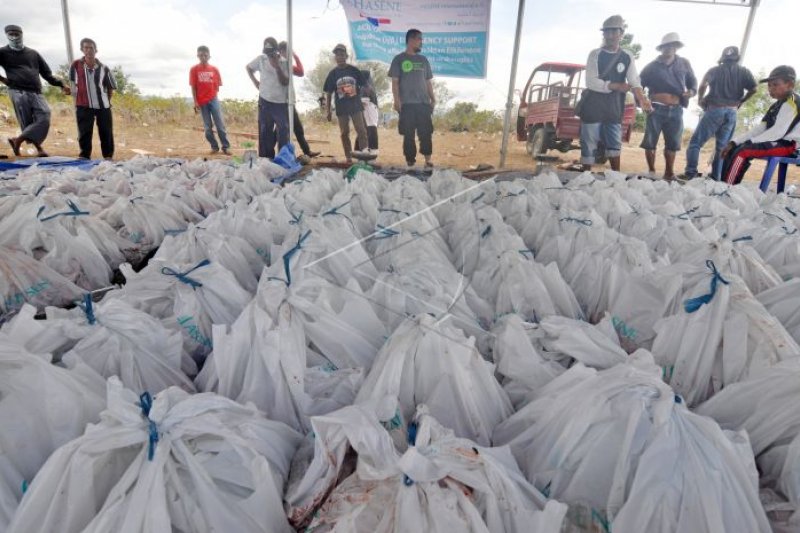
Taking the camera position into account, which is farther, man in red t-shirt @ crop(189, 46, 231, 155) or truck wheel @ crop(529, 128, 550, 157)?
truck wheel @ crop(529, 128, 550, 157)

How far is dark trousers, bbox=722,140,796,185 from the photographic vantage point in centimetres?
516

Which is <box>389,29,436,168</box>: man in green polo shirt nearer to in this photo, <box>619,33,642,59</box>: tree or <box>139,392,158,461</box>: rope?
<box>139,392,158,461</box>: rope

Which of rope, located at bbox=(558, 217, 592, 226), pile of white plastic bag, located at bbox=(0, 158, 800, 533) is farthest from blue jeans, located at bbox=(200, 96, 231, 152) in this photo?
rope, located at bbox=(558, 217, 592, 226)

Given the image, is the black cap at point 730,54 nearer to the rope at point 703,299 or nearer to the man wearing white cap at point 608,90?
the man wearing white cap at point 608,90

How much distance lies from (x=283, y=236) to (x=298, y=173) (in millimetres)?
3642

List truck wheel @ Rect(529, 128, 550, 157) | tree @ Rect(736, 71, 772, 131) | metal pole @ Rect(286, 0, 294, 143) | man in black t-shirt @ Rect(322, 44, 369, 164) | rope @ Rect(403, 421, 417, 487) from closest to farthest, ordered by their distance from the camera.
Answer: rope @ Rect(403, 421, 417, 487), metal pole @ Rect(286, 0, 294, 143), man in black t-shirt @ Rect(322, 44, 369, 164), truck wheel @ Rect(529, 128, 550, 157), tree @ Rect(736, 71, 772, 131)

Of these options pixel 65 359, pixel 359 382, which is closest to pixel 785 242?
pixel 359 382

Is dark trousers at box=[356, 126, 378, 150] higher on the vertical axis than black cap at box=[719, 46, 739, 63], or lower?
lower

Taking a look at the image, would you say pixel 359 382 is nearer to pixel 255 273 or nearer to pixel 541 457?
pixel 541 457

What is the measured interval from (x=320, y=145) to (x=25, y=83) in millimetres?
8869

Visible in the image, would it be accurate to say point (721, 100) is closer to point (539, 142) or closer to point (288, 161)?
point (539, 142)

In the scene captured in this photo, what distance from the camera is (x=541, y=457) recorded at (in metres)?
1.04

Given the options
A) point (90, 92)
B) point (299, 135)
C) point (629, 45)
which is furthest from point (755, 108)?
point (90, 92)

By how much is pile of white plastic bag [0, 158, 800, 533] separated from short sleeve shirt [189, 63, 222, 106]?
22.3 feet
